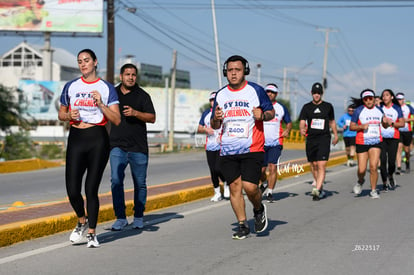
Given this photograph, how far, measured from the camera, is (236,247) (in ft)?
23.7

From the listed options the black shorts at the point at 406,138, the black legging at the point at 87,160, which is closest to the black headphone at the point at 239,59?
the black legging at the point at 87,160

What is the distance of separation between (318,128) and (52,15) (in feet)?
167

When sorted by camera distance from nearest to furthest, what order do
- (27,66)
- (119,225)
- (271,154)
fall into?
(119,225) → (271,154) → (27,66)

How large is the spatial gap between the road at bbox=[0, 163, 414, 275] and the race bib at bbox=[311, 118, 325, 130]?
2.10 metres

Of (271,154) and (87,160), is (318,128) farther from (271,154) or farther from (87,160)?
(87,160)

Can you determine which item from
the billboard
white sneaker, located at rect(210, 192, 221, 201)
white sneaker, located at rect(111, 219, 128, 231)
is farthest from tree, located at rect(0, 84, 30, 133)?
white sneaker, located at rect(111, 219, 128, 231)

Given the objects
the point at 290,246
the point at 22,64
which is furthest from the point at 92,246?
the point at 22,64

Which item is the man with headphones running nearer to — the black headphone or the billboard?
the black headphone

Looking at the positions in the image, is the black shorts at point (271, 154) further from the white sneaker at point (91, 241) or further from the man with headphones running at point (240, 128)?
the white sneaker at point (91, 241)

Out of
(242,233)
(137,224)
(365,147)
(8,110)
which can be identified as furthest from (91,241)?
(8,110)

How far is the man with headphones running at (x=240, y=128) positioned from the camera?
25.1 feet

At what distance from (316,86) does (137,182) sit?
15.9ft

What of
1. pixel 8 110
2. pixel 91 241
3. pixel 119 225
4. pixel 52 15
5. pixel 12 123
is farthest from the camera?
pixel 52 15

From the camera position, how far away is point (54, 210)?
31.2ft
